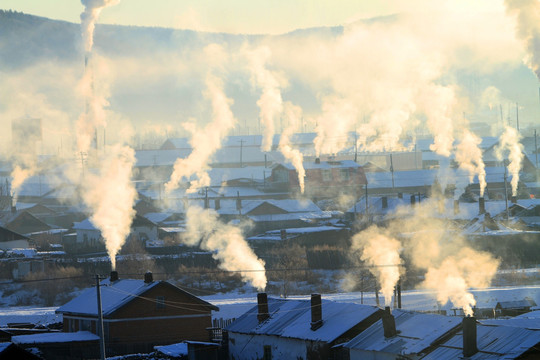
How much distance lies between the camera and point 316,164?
95.0 m

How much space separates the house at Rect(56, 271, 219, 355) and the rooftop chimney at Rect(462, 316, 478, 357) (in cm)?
1560

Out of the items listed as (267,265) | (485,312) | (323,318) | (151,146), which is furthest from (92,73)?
(151,146)

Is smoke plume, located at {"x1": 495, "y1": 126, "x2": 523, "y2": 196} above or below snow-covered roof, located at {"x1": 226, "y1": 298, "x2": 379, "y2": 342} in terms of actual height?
above

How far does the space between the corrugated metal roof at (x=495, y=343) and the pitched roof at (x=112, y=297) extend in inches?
582

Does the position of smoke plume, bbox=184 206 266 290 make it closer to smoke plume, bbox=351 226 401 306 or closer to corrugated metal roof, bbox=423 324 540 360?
smoke plume, bbox=351 226 401 306

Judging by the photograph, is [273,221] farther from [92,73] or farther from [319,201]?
[92,73]

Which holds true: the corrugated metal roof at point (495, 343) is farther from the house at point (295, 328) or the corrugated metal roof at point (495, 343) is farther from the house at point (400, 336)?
the house at point (295, 328)

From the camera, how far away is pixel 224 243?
225 feet

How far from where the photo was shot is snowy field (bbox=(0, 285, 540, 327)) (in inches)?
1730

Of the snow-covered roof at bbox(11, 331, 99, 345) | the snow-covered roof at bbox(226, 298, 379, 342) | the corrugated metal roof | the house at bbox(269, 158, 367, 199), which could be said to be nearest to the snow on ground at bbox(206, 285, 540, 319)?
the snow-covered roof at bbox(11, 331, 99, 345)

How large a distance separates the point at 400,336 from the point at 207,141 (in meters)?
86.0

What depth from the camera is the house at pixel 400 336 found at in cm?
2520

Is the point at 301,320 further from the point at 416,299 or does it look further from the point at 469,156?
the point at 469,156

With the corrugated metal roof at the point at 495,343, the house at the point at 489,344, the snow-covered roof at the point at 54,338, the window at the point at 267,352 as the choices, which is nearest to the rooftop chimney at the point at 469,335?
the house at the point at 489,344
